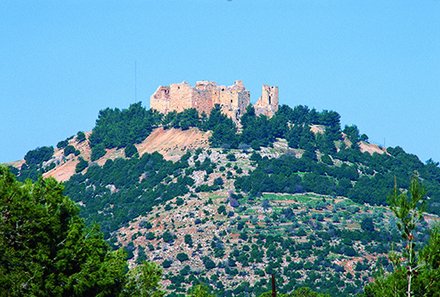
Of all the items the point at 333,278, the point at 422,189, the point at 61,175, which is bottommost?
the point at 422,189

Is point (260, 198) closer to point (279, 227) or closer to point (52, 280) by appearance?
point (279, 227)

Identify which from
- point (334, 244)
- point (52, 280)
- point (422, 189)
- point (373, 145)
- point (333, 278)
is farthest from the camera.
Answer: point (373, 145)

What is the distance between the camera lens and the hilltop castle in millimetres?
127375

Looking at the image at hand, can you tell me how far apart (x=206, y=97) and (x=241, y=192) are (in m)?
12.1

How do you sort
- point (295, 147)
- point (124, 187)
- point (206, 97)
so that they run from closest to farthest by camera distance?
point (206, 97) < point (124, 187) < point (295, 147)

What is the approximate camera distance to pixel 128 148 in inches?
5256

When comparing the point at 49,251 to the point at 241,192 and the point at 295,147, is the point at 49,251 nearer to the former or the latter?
the point at 241,192

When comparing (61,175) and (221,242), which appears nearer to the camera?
(221,242)

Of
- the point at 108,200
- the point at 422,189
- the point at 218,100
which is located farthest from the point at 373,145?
A: the point at 422,189

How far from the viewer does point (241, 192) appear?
12169 cm

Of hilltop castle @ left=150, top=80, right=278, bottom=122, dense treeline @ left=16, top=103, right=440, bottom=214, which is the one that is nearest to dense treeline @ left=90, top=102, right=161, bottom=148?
dense treeline @ left=16, top=103, right=440, bottom=214

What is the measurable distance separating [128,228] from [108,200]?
776 centimetres

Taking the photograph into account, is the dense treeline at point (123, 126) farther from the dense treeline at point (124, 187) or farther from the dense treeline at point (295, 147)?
the dense treeline at point (124, 187)

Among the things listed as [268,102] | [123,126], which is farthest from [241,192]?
[123,126]
